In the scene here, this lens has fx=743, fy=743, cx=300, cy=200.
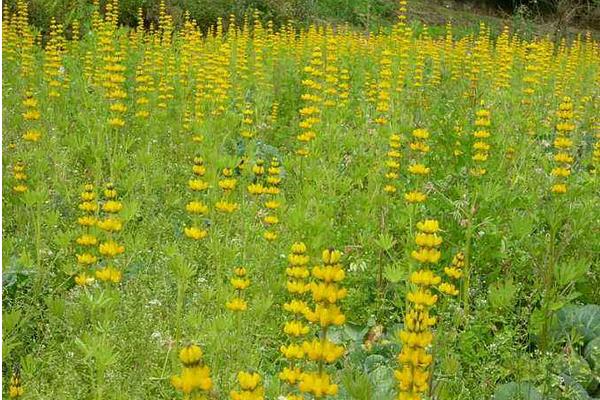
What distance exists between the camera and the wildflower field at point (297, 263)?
2312 mm

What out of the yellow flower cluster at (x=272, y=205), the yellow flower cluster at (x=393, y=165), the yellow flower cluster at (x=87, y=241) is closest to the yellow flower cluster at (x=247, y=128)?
the yellow flower cluster at (x=272, y=205)

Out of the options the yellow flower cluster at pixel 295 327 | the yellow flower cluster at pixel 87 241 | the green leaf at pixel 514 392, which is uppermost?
the yellow flower cluster at pixel 295 327

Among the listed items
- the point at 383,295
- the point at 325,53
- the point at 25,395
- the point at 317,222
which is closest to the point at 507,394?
Answer: the point at 383,295

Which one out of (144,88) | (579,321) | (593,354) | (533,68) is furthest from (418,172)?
(533,68)

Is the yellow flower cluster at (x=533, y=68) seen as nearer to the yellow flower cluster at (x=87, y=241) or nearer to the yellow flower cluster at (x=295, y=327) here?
the yellow flower cluster at (x=87, y=241)

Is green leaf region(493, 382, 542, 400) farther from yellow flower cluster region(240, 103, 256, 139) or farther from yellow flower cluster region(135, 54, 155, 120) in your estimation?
yellow flower cluster region(135, 54, 155, 120)

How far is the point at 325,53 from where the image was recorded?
748cm

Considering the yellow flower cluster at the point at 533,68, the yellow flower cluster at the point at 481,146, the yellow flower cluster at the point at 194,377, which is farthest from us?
the yellow flower cluster at the point at 533,68

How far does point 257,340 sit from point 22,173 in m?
1.63

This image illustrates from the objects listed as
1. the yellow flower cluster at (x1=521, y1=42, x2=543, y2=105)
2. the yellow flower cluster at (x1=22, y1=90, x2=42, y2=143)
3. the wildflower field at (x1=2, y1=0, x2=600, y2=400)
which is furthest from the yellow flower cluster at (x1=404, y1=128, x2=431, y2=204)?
the yellow flower cluster at (x1=22, y1=90, x2=42, y2=143)

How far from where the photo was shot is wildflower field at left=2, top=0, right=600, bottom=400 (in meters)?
2.31

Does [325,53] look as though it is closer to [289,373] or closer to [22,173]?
[22,173]

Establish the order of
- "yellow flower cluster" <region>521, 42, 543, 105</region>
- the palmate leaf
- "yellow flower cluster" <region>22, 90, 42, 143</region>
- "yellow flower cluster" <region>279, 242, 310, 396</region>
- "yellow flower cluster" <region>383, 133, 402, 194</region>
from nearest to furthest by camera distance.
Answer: "yellow flower cluster" <region>279, 242, 310, 396</region> < the palmate leaf < "yellow flower cluster" <region>383, 133, 402, 194</region> < "yellow flower cluster" <region>22, 90, 42, 143</region> < "yellow flower cluster" <region>521, 42, 543, 105</region>

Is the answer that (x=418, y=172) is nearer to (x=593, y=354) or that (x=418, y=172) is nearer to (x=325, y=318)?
(x=593, y=354)
